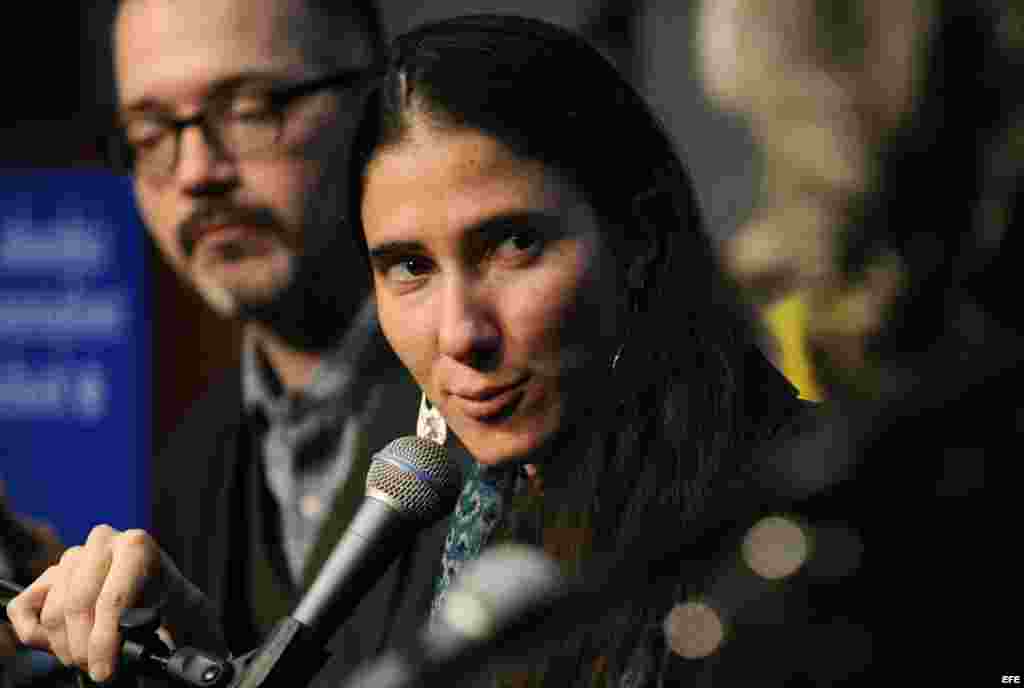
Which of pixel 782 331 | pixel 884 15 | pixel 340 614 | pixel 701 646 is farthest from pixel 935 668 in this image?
pixel 884 15

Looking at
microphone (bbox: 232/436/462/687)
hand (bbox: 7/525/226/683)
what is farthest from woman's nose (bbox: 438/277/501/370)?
hand (bbox: 7/525/226/683)

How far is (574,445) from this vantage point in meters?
1.76

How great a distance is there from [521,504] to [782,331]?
72 cm

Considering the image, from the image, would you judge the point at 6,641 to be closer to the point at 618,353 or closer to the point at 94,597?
the point at 94,597

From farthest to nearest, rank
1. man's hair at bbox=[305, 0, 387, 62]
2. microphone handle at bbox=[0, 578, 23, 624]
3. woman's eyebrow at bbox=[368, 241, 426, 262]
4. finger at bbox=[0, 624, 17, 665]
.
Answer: man's hair at bbox=[305, 0, 387, 62] < finger at bbox=[0, 624, 17, 665] < woman's eyebrow at bbox=[368, 241, 426, 262] < microphone handle at bbox=[0, 578, 23, 624]

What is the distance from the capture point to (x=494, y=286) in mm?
1695

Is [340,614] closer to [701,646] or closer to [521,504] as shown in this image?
[701,646]

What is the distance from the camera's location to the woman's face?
1.69 meters

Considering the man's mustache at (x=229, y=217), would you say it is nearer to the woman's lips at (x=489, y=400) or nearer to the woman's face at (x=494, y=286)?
the woman's face at (x=494, y=286)

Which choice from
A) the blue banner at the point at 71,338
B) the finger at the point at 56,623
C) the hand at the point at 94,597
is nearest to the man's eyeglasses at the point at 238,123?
the hand at the point at 94,597

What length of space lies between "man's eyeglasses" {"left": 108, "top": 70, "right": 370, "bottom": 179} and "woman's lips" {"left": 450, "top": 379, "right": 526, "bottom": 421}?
105 centimetres

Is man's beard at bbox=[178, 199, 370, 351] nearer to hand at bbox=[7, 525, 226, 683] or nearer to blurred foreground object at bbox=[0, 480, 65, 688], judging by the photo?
blurred foreground object at bbox=[0, 480, 65, 688]

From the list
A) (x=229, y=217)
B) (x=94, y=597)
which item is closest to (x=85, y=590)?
(x=94, y=597)

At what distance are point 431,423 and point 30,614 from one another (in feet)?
1.72
